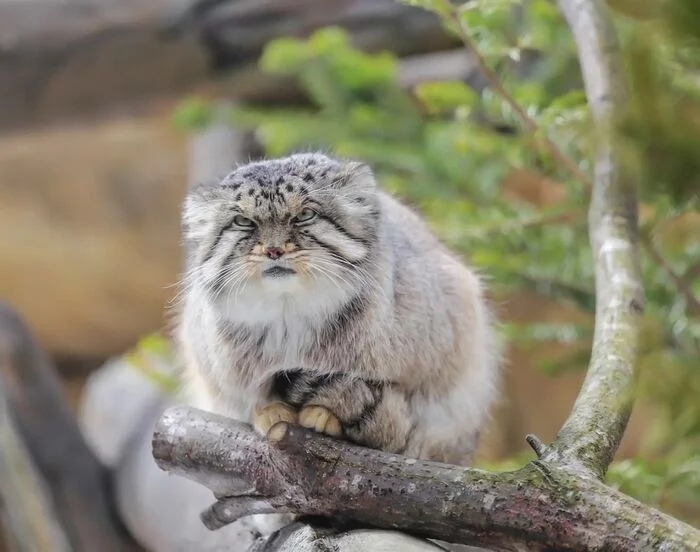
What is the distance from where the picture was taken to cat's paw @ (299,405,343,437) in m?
1.73

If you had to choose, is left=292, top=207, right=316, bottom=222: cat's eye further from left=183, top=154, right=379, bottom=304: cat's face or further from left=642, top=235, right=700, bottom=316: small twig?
left=642, top=235, right=700, bottom=316: small twig

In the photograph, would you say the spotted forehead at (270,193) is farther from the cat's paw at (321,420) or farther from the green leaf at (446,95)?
the green leaf at (446,95)

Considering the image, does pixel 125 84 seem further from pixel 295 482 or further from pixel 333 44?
pixel 295 482

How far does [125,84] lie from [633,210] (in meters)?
2.68

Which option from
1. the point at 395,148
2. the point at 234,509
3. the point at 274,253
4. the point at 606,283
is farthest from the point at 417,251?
the point at 395,148

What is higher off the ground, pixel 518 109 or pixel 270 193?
pixel 518 109

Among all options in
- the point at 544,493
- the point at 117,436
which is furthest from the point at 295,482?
the point at 117,436

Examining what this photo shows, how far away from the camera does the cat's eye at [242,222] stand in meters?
1.73

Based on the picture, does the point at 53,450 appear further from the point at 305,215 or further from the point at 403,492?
the point at 403,492

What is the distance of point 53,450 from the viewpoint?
3.39 meters

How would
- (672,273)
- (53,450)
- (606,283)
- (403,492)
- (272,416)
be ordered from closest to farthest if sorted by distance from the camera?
(403,492) < (272,416) < (606,283) < (672,273) < (53,450)

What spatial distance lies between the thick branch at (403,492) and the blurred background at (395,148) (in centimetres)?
16

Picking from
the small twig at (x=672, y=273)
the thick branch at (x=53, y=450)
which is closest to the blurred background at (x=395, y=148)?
the small twig at (x=672, y=273)

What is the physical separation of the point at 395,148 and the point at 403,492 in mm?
1828
